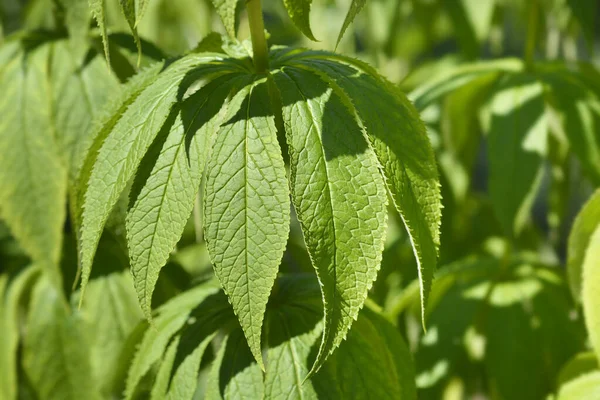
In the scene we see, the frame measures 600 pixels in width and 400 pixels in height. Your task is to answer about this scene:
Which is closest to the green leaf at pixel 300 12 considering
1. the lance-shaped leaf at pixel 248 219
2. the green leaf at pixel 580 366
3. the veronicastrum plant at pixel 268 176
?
the veronicastrum plant at pixel 268 176

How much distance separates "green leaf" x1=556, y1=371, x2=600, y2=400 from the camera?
963 mm

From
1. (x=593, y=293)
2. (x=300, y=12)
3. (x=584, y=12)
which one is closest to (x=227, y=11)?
(x=300, y=12)

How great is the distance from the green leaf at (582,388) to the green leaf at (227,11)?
2.27ft

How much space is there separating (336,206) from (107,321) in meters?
0.61

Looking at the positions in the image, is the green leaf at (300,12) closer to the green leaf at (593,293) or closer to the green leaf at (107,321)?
the green leaf at (593,293)

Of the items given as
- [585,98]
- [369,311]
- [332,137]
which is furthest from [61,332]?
[585,98]

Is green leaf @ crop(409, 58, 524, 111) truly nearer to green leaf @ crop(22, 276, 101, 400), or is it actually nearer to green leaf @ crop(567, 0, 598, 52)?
green leaf @ crop(567, 0, 598, 52)

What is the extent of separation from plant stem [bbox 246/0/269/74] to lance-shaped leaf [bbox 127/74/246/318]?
8cm

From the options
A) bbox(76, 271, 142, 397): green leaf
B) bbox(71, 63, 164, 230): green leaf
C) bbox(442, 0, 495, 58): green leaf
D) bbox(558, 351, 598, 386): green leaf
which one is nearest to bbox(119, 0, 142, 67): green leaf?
bbox(71, 63, 164, 230): green leaf

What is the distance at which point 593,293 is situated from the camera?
913 mm

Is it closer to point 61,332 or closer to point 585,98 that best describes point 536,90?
point 585,98

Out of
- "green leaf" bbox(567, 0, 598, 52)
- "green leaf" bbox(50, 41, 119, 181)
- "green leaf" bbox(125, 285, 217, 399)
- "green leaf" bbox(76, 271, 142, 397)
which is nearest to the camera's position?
"green leaf" bbox(125, 285, 217, 399)

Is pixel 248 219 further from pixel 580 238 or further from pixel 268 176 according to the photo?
pixel 580 238

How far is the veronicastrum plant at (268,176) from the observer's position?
25.6 inches
